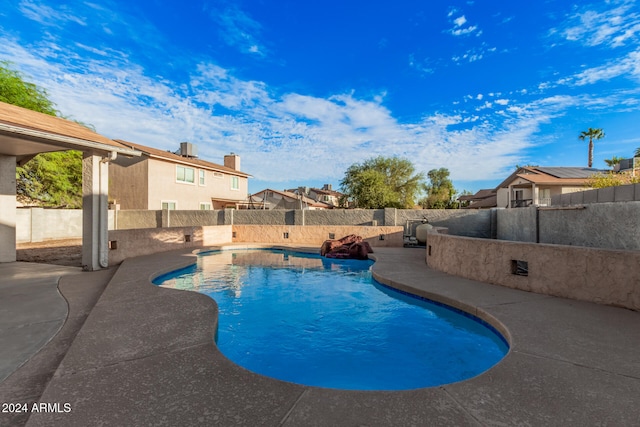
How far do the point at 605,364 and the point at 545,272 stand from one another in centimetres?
320

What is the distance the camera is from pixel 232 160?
1204 inches

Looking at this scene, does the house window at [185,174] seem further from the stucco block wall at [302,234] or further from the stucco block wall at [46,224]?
the stucco block wall at [302,234]

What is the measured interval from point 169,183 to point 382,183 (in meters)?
20.5

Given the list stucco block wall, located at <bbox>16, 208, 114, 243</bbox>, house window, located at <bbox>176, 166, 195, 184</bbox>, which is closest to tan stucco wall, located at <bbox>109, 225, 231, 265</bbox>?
house window, located at <bbox>176, 166, 195, 184</bbox>

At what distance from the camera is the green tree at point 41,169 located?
56.7ft

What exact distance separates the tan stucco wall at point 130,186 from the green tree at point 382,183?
759 inches

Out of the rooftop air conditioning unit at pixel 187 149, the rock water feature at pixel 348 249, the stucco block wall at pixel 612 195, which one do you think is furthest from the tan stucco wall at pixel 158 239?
the stucco block wall at pixel 612 195

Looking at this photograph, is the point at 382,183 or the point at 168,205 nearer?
the point at 168,205

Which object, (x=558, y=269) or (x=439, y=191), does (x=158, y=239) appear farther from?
(x=439, y=191)

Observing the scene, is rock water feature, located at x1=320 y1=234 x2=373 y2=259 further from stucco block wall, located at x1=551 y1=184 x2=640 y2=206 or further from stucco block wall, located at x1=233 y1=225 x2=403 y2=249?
stucco block wall, located at x1=551 y1=184 x2=640 y2=206

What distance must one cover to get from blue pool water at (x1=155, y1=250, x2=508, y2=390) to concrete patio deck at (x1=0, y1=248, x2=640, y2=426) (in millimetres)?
851

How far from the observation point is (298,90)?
952 inches

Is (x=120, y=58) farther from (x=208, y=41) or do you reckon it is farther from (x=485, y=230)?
(x=485, y=230)

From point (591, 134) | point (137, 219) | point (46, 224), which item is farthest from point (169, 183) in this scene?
point (591, 134)
